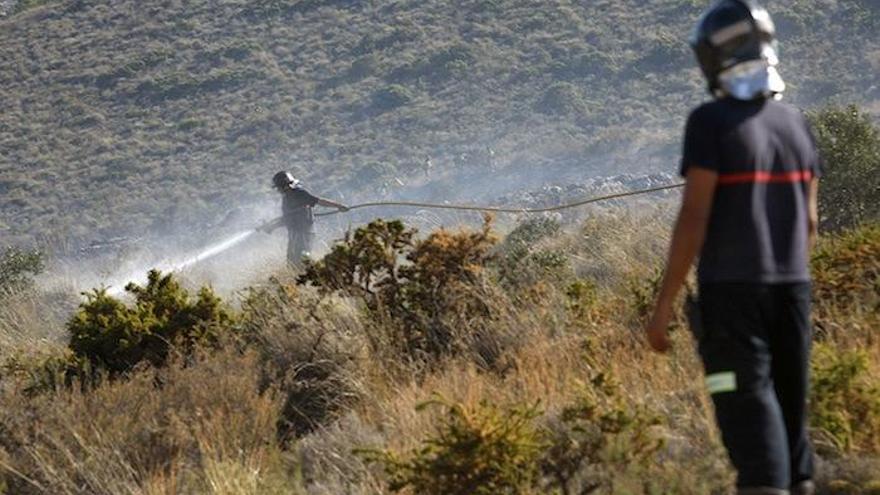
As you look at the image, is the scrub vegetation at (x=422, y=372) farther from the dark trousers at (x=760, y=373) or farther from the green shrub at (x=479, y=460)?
the dark trousers at (x=760, y=373)

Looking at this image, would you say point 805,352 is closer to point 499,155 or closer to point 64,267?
point 64,267

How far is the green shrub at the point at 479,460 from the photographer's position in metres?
5.92

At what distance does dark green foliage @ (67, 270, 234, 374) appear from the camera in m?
9.71

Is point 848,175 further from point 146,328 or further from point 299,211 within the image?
point 299,211

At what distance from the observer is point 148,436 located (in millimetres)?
7691

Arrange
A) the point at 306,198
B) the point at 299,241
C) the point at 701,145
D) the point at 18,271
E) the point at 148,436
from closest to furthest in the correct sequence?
the point at 701,145
the point at 148,436
the point at 299,241
the point at 306,198
the point at 18,271

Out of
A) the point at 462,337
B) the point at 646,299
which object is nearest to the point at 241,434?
the point at 462,337

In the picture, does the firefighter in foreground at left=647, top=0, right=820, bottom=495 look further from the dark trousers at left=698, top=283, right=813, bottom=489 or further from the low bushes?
the low bushes

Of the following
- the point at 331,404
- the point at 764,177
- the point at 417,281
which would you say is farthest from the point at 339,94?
the point at 764,177

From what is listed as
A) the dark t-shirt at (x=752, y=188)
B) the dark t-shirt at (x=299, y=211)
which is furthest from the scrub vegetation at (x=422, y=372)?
the dark t-shirt at (x=299, y=211)

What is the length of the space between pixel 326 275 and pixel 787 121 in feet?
17.3

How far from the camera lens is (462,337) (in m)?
9.19

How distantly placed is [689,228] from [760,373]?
55cm

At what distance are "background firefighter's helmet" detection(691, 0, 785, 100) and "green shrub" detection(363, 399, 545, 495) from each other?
5.39ft
